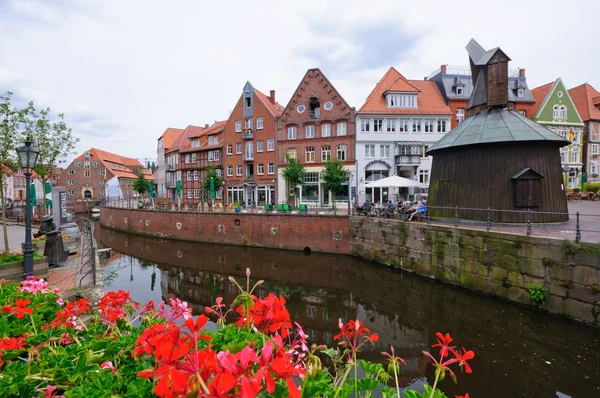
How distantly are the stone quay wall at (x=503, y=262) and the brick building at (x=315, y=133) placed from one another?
15.1 metres

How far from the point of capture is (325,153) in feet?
103

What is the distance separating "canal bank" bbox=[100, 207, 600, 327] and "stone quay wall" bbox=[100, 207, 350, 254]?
0.06 metres

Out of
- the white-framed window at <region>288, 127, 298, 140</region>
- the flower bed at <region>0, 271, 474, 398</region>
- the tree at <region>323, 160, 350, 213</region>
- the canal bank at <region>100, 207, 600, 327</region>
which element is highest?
the white-framed window at <region>288, 127, 298, 140</region>

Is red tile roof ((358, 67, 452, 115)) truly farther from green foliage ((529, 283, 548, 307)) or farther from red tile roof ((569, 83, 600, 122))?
green foliage ((529, 283, 548, 307))

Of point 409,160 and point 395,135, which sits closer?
point 409,160

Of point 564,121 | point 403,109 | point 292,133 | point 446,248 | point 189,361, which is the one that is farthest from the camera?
point 564,121

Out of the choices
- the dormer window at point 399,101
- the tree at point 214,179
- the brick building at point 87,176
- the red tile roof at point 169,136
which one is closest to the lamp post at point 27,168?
the tree at point 214,179

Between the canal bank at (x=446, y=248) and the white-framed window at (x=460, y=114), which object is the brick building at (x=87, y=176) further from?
the white-framed window at (x=460, y=114)

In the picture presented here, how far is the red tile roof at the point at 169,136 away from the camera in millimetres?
50625

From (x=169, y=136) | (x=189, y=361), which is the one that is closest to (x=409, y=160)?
(x=189, y=361)

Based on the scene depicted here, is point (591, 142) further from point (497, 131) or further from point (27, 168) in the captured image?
point (27, 168)

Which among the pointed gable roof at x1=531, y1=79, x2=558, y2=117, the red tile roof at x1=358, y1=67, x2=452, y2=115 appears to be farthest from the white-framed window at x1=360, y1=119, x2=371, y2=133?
the pointed gable roof at x1=531, y1=79, x2=558, y2=117

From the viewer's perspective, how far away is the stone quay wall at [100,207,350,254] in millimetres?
20297

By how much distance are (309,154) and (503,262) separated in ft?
74.7
